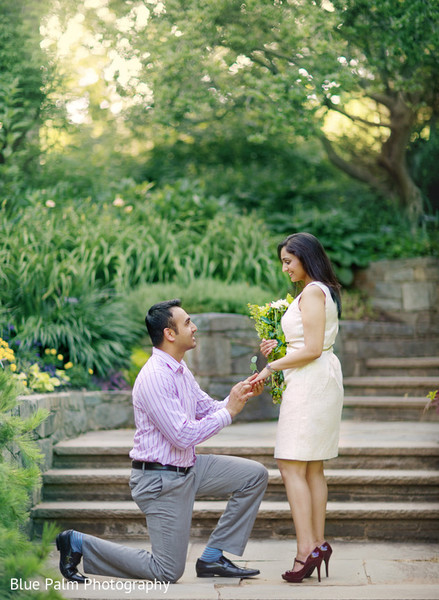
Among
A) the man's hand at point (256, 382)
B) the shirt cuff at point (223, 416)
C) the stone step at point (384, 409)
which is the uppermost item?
the man's hand at point (256, 382)

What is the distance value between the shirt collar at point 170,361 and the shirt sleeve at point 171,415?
2.5 inches

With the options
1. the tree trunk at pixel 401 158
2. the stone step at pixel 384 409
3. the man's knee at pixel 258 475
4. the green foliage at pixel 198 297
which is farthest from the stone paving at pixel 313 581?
the tree trunk at pixel 401 158

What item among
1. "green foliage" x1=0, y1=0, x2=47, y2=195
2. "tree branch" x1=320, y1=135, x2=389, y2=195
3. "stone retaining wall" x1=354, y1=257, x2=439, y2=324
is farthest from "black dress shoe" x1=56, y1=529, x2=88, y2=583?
"tree branch" x1=320, y1=135, x2=389, y2=195

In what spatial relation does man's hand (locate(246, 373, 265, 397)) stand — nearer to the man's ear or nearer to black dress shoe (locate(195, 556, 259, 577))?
the man's ear

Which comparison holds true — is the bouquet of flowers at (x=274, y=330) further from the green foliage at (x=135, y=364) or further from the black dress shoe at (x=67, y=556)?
the green foliage at (x=135, y=364)

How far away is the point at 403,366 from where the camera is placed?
7.04 meters

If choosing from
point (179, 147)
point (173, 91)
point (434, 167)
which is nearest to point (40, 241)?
point (173, 91)

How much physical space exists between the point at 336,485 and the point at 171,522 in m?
1.48

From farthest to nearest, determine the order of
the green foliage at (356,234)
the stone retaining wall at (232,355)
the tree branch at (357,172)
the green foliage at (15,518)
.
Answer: the tree branch at (357,172) < the green foliage at (356,234) < the stone retaining wall at (232,355) < the green foliage at (15,518)

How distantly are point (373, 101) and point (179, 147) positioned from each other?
8.67 ft

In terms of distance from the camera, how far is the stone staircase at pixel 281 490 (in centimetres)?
409

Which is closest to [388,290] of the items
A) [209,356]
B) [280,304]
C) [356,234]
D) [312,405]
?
[356,234]

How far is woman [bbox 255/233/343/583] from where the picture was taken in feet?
10.8

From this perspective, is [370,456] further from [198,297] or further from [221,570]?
[198,297]
